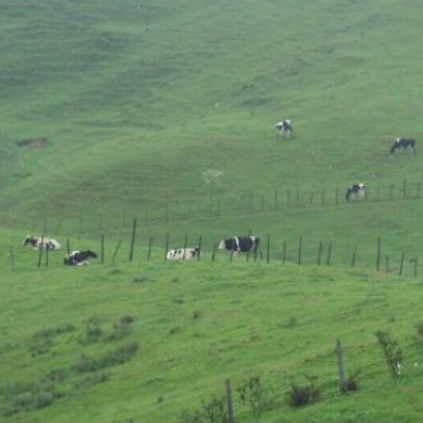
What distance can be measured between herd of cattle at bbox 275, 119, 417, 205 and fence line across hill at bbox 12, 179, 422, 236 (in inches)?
12.4

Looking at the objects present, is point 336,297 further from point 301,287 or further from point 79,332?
point 79,332

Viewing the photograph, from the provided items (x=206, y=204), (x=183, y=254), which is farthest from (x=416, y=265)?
(x=206, y=204)

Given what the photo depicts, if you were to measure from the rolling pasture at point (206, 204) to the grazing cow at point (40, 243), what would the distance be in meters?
0.73

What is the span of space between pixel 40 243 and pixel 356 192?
1912cm

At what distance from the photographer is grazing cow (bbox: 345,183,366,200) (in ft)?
232

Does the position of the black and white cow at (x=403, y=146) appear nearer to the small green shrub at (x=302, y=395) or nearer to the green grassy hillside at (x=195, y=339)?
the green grassy hillside at (x=195, y=339)

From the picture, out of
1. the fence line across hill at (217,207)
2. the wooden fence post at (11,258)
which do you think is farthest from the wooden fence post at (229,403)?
the fence line across hill at (217,207)

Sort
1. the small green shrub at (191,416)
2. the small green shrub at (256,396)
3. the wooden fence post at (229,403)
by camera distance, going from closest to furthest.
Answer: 1. the wooden fence post at (229,403)
2. the small green shrub at (191,416)
3. the small green shrub at (256,396)

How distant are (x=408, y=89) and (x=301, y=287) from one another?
2033 inches

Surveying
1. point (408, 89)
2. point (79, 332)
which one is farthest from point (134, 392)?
point (408, 89)

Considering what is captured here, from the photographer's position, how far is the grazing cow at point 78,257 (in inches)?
2083

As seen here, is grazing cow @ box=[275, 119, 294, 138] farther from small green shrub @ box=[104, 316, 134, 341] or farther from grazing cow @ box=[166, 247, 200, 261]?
small green shrub @ box=[104, 316, 134, 341]

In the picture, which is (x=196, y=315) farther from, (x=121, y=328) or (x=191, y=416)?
(x=191, y=416)

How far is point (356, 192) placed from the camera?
2788 inches
